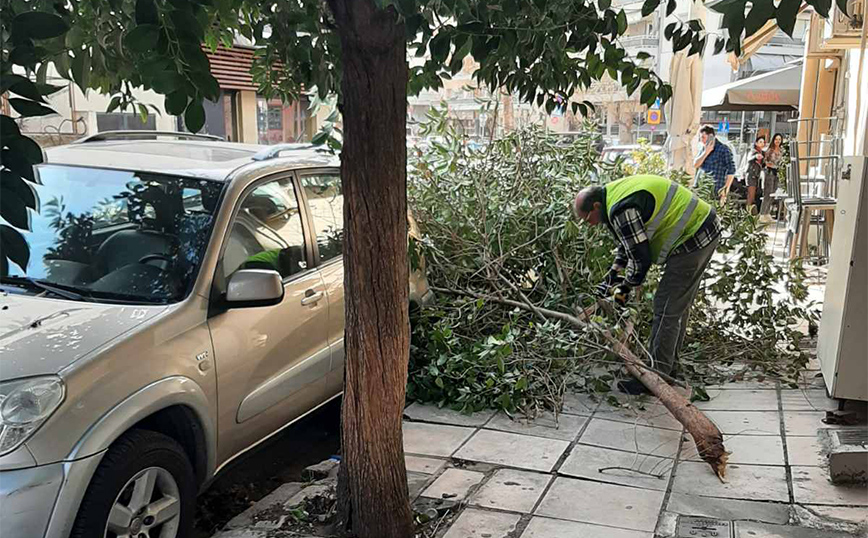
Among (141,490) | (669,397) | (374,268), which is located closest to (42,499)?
(141,490)

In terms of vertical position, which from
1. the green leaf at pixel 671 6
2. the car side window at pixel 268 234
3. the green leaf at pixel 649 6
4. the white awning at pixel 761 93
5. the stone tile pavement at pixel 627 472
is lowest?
the stone tile pavement at pixel 627 472

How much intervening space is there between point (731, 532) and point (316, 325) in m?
2.44

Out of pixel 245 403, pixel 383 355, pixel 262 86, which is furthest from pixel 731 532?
pixel 262 86

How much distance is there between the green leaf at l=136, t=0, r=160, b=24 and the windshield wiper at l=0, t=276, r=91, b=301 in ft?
6.29

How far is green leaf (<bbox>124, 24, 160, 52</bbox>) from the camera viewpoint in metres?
1.90

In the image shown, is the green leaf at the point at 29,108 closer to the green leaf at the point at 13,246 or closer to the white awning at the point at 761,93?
the green leaf at the point at 13,246

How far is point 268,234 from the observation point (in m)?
4.28

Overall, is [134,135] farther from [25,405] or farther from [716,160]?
[716,160]

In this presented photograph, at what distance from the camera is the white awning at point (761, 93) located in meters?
13.9

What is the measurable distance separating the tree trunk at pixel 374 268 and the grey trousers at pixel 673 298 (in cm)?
287

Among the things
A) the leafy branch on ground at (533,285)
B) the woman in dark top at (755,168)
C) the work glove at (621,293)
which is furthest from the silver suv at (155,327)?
the woman in dark top at (755,168)

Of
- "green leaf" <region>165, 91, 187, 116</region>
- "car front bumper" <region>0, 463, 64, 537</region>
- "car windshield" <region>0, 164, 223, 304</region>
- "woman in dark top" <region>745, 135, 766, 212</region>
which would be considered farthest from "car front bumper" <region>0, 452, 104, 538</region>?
"woman in dark top" <region>745, 135, 766, 212</region>

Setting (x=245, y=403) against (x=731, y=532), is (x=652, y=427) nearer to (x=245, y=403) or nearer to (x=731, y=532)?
(x=731, y=532)

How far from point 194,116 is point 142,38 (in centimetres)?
24
